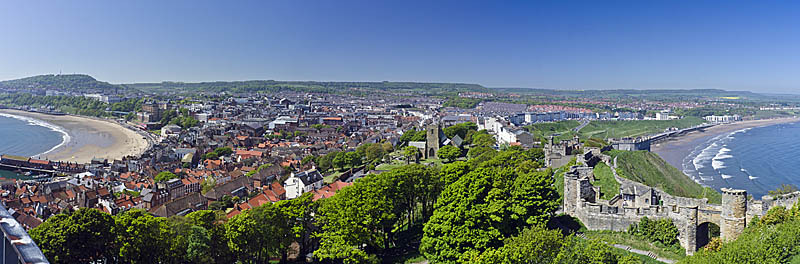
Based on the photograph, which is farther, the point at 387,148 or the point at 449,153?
the point at 387,148

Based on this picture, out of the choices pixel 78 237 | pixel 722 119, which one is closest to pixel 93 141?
pixel 78 237

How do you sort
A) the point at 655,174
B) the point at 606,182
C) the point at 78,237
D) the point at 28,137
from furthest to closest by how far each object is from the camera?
the point at 28,137, the point at 655,174, the point at 606,182, the point at 78,237

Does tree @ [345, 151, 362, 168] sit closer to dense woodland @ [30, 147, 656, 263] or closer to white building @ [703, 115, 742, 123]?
dense woodland @ [30, 147, 656, 263]

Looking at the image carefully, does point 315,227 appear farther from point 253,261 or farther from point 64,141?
point 64,141

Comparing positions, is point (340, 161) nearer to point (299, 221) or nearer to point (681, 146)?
point (299, 221)

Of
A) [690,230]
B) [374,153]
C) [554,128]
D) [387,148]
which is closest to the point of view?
[690,230]

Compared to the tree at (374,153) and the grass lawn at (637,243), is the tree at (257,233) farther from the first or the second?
the tree at (374,153)

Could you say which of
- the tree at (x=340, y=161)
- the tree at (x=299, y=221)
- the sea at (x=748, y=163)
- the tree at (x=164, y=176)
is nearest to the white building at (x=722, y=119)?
the sea at (x=748, y=163)
